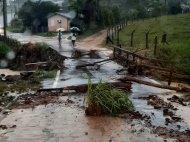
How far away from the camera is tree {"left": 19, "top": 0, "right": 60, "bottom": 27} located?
63.5m

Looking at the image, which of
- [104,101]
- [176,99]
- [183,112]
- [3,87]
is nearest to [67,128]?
A: [104,101]

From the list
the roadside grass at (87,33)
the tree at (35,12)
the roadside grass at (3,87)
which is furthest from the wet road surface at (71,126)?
the tree at (35,12)

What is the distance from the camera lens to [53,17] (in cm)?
6369

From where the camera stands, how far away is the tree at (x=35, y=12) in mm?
63500

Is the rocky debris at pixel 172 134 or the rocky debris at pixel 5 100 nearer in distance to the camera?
the rocky debris at pixel 172 134

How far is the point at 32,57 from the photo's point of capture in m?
18.8

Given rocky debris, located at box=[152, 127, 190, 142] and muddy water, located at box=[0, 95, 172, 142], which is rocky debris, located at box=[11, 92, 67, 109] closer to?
muddy water, located at box=[0, 95, 172, 142]

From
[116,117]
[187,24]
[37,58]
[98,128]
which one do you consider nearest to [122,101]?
[116,117]

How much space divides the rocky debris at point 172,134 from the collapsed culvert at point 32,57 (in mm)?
11078

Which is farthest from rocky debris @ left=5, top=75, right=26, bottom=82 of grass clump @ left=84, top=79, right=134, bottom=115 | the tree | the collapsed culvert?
the tree

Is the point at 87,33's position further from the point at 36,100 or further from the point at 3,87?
the point at 36,100

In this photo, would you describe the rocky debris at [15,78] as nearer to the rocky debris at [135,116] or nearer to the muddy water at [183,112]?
the rocky debris at [135,116]

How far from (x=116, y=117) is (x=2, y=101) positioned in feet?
13.7

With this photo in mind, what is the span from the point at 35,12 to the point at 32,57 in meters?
47.8
